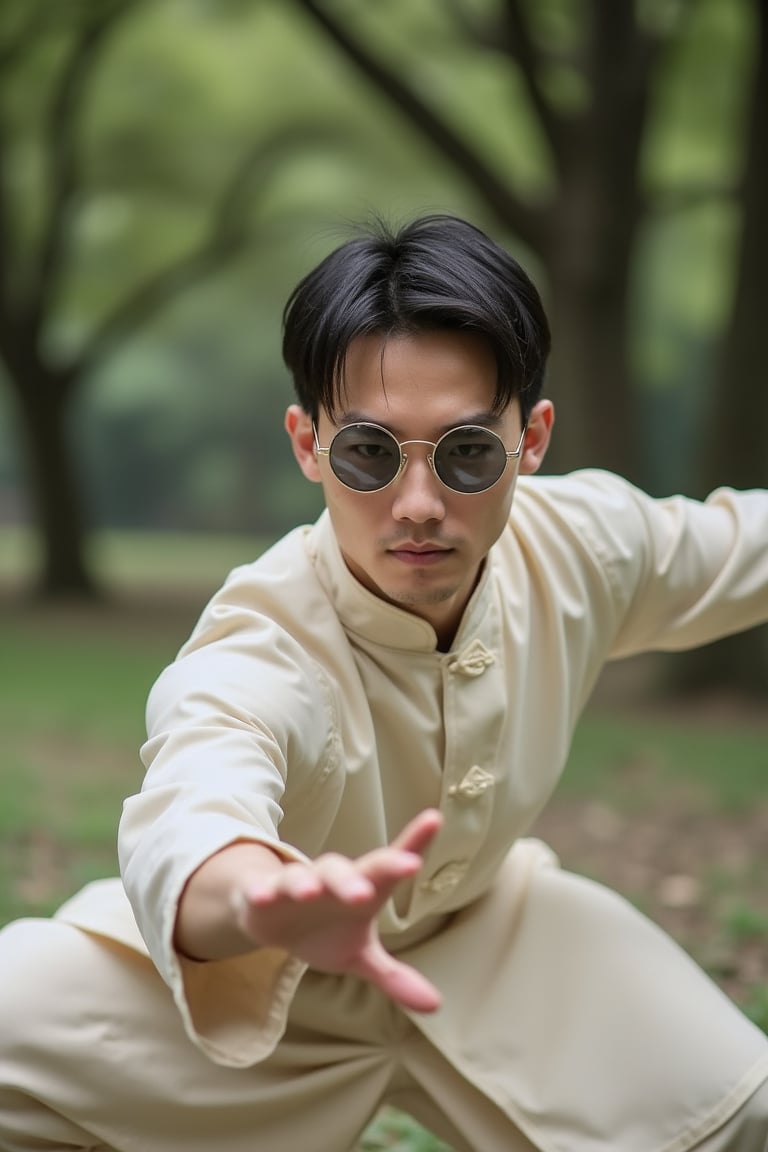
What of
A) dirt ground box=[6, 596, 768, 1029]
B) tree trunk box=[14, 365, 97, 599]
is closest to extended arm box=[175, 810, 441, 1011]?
dirt ground box=[6, 596, 768, 1029]

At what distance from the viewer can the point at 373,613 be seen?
2.63m

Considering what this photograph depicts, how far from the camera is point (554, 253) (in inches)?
375

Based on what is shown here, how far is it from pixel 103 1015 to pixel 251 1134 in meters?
0.38

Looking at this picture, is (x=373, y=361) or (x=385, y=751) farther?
(x=385, y=751)

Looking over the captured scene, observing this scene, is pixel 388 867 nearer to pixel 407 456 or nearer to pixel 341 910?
pixel 341 910

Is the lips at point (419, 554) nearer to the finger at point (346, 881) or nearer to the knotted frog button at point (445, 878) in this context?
the knotted frog button at point (445, 878)

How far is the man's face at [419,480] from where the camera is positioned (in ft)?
8.13

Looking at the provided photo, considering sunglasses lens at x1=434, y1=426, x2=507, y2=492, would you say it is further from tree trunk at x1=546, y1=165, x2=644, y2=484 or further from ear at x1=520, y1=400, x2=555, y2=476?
tree trunk at x1=546, y1=165, x2=644, y2=484

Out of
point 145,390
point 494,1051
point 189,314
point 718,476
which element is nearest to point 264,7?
point 718,476

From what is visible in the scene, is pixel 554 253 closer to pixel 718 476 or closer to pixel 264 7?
pixel 718 476

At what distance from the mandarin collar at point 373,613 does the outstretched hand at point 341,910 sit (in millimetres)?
889

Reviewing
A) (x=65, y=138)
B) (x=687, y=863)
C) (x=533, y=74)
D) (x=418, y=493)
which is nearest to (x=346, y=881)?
(x=418, y=493)

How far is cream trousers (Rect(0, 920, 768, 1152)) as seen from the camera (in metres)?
2.49

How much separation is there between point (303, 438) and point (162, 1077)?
1228 mm
